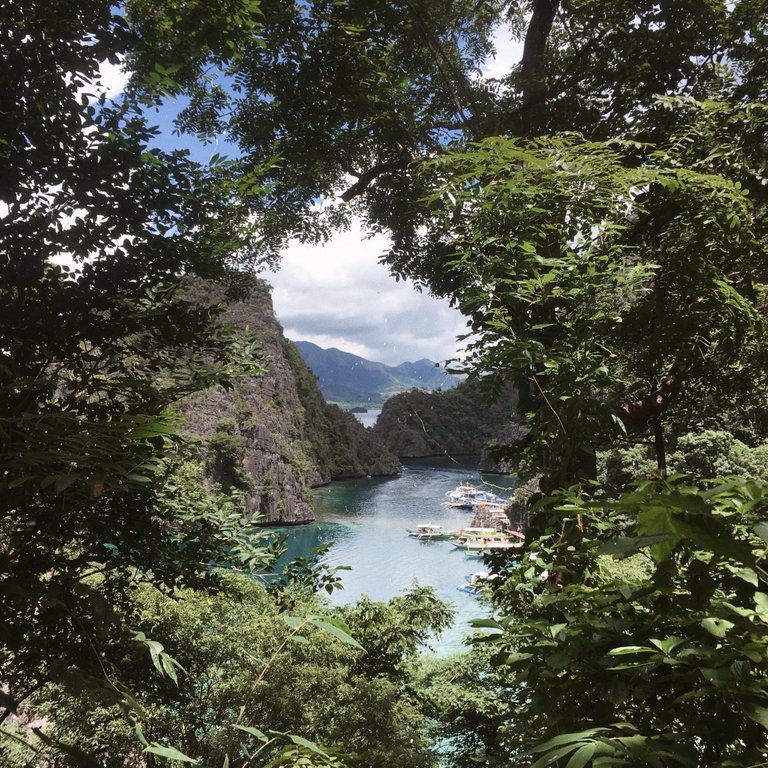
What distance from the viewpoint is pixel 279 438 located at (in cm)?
2025

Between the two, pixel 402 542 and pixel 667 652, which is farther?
pixel 402 542

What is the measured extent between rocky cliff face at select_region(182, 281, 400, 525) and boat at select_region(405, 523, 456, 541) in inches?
129

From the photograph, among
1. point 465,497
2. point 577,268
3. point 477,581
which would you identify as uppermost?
point 577,268

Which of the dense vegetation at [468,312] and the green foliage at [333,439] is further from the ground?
the dense vegetation at [468,312]

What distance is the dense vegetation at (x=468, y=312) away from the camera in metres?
0.58

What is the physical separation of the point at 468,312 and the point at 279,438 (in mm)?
19016

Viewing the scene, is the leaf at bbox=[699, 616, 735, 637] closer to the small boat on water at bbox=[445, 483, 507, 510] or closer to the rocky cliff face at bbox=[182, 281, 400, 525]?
the small boat on water at bbox=[445, 483, 507, 510]

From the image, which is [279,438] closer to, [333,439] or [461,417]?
[333,439]

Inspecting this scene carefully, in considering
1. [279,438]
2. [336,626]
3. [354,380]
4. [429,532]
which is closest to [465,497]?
[429,532]

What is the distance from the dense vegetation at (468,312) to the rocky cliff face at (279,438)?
38.1 feet

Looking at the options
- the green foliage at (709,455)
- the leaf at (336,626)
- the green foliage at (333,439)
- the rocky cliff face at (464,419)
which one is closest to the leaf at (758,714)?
the leaf at (336,626)

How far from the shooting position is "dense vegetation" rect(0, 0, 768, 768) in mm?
583

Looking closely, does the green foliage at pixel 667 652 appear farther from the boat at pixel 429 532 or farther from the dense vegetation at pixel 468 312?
the boat at pixel 429 532

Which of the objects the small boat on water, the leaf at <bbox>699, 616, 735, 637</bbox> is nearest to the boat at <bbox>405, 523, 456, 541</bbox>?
the small boat on water
